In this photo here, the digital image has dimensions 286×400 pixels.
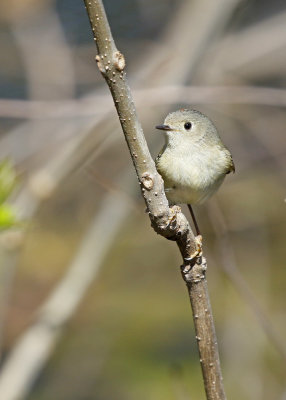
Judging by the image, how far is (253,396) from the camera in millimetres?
4371

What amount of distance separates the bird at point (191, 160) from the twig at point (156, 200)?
0.54 meters

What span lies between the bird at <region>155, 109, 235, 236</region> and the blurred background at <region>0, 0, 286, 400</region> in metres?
0.62

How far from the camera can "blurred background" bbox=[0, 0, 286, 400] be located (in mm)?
3557

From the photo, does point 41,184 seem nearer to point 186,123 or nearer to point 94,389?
point 186,123

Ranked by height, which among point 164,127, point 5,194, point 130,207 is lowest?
point 5,194

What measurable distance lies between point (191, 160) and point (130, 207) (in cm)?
151

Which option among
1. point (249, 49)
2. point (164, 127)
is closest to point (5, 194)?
point (164, 127)

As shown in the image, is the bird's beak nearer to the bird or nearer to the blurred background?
the bird

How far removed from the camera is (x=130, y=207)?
4.06 meters

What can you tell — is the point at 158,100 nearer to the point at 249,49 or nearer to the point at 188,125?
the point at 188,125

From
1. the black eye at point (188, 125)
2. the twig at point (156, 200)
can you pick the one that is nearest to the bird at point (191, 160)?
the black eye at point (188, 125)

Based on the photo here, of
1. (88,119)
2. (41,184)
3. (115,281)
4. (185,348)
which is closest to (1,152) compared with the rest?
(88,119)

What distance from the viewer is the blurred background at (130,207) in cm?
356

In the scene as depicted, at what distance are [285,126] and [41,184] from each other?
8.47ft
